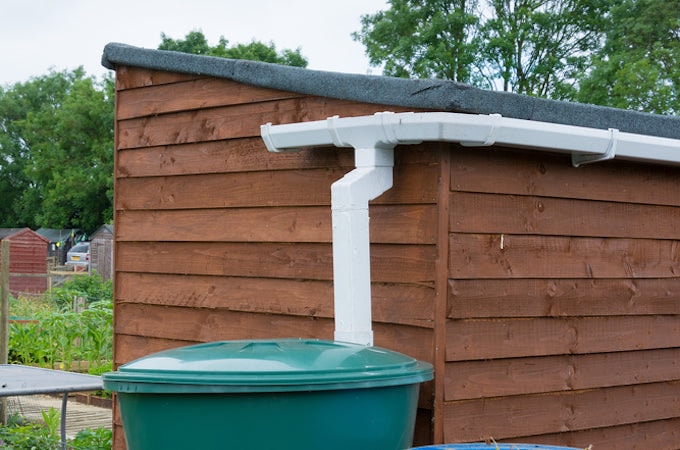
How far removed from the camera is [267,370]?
322 centimetres

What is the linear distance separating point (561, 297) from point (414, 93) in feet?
3.84

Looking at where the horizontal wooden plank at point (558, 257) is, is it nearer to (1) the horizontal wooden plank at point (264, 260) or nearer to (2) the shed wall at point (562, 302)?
(2) the shed wall at point (562, 302)

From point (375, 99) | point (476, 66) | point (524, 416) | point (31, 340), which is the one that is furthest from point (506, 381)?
point (476, 66)

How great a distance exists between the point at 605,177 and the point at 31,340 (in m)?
7.86

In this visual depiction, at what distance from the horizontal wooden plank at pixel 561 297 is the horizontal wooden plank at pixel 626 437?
1.80 ft

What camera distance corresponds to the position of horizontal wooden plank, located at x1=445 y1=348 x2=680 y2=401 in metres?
3.88

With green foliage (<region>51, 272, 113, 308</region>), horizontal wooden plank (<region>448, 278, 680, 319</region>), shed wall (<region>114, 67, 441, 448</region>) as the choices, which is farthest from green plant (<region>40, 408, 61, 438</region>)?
green foliage (<region>51, 272, 113, 308</region>)

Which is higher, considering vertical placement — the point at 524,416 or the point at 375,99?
the point at 375,99

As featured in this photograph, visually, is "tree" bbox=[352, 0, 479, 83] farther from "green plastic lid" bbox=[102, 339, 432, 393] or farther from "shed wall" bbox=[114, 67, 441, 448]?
"green plastic lid" bbox=[102, 339, 432, 393]

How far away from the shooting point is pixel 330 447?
3.29 meters

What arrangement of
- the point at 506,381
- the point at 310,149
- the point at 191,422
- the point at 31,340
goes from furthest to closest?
the point at 31,340
the point at 310,149
the point at 506,381
the point at 191,422

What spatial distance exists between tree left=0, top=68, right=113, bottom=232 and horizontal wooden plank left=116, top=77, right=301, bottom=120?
3656 cm

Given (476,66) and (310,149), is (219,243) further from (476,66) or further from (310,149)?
(476,66)

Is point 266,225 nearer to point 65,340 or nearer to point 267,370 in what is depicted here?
point 267,370
